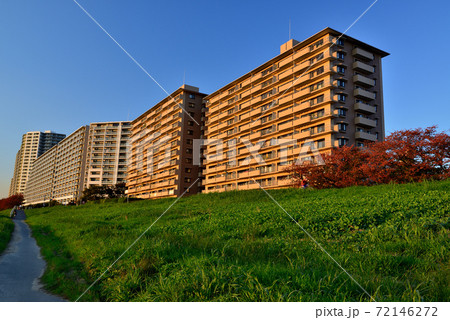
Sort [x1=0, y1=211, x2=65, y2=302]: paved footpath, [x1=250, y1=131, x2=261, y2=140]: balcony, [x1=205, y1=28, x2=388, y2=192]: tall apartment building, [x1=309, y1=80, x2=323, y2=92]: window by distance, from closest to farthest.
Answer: [x1=0, y1=211, x2=65, y2=302]: paved footpath, [x1=205, y1=28, x2=388, y2=192]: tall apartment building, [x1=309, y1=80, x2=323, y2=92]: window, [x1=250, y1=131, x2=261, y2=140]: balcony

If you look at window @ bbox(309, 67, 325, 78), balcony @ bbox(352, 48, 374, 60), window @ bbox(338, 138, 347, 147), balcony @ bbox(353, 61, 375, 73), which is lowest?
window @ bbox(338, 138, 347, 147)

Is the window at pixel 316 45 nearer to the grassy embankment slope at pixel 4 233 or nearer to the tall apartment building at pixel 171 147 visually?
the tall apartment building at pixel 171 147

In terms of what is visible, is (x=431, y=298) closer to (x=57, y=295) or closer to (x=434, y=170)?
(x=57, y=295)

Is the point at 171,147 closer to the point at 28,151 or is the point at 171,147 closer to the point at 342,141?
the point at 342,141

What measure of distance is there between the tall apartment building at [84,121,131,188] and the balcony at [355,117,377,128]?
96950 mm

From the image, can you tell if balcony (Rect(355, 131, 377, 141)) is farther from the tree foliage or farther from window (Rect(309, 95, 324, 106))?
the tree foliage

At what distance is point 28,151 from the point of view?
133375 millimetres

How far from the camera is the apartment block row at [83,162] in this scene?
4988 inches

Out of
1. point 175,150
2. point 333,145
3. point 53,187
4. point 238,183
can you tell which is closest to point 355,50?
point 333,145

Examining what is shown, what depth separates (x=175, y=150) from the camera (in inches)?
3219

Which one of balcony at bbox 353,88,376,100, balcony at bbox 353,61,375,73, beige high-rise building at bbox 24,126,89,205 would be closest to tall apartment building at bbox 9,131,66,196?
beige high-rise building at bbox 24,126,89,205

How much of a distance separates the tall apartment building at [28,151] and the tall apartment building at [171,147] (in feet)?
199

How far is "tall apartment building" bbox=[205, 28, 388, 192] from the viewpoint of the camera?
51.0m

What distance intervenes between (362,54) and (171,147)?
5143 centimetres
